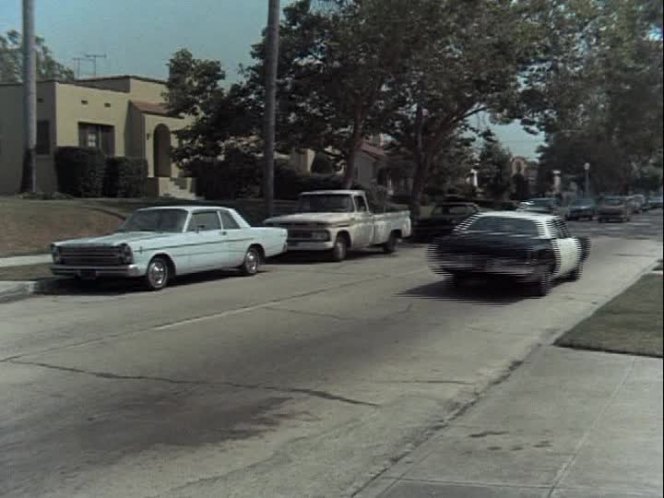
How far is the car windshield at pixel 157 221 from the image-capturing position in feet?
51.9

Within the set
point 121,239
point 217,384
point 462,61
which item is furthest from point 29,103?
point 217,384

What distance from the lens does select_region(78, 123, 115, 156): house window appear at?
36.2m

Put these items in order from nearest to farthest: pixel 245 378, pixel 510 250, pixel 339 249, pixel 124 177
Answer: pixel 245 378, pixel 510 250, pixel 339 249, pixel 124 177

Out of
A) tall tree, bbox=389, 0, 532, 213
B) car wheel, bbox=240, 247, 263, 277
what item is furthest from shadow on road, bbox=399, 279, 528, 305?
tall tree, bbox=389, 0, 532, 213

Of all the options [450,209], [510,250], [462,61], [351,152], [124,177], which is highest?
[462,61]

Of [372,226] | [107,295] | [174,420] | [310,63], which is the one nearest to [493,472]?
[174,420]

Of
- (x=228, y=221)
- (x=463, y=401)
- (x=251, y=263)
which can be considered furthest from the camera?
(x=251, y=263)

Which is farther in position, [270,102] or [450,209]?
[450,209]

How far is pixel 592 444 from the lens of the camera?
491 cm

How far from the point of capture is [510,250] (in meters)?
13.2

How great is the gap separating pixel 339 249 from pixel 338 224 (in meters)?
0.60

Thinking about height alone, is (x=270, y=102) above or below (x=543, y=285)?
above

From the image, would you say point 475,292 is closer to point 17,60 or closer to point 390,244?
point 390,244

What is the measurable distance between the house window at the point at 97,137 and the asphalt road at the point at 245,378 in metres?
23.0
